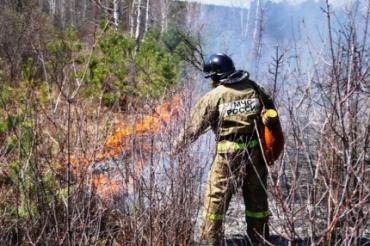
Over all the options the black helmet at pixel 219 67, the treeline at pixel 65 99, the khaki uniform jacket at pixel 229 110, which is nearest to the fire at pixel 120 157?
the treeline at pixel 65 99

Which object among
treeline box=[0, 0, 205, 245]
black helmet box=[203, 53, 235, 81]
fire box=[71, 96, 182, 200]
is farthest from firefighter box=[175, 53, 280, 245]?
treeline box=[0, 0, 205, 245]

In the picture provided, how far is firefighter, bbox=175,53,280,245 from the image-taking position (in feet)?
13.2

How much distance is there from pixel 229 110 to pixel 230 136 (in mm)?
215

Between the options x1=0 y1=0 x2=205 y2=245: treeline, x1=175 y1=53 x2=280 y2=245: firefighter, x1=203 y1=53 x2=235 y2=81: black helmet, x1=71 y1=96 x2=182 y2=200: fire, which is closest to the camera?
x1=0 y1=0 x2=205 y2=245: treeline

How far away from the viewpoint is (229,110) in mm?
4090

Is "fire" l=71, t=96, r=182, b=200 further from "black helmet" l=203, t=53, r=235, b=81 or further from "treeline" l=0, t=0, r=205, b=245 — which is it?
"black helmet" l=203, t=53, r=235, b=81

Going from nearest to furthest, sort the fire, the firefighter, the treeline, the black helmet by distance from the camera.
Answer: the treeline
the fire
the firefighter
the black helmet

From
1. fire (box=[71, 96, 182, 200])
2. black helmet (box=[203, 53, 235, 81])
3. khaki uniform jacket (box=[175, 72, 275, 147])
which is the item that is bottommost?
fire (box=[71, 96, 182, 200])

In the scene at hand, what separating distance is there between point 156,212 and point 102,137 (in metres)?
0.62

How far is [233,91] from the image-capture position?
13.5 ft

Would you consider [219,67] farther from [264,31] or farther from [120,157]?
[264,31]

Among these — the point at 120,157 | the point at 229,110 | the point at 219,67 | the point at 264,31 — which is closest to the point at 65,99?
the point at 120,157

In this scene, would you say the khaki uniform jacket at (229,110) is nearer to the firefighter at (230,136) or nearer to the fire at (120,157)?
the firefighter at (230,136)

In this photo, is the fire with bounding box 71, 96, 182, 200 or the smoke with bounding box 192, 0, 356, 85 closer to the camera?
the fire with bounding box 71, 96, 182, 200
